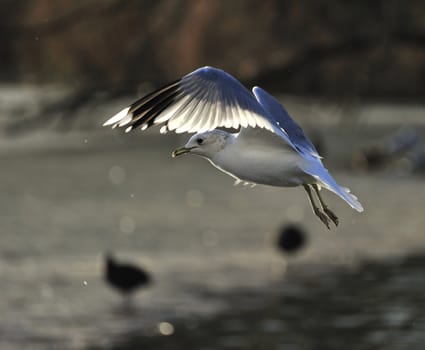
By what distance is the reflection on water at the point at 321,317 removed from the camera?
41.9 ft

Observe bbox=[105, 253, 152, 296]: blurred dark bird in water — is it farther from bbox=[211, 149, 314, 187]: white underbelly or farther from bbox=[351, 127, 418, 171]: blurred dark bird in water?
bbox=[351, 127, 418, 171]: blurred dark bird in water

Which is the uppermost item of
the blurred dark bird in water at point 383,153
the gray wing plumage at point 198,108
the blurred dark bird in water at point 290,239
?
the blurred dark bird in water at point 383,153

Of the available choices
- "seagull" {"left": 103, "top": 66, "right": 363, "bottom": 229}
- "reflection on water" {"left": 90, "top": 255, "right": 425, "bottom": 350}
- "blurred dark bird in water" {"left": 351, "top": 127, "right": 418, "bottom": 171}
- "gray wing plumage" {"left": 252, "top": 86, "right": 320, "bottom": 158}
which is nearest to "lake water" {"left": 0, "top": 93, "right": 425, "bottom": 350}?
"reflection on water" {"left": 90, "top": 255, "right": 425, "bottom": 350}

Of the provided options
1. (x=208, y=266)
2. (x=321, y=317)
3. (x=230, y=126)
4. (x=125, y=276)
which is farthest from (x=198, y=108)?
(x=208, y=266)

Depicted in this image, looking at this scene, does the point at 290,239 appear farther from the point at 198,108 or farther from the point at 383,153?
the point at 198,108

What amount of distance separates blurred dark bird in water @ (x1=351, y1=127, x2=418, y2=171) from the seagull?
19.6 metres

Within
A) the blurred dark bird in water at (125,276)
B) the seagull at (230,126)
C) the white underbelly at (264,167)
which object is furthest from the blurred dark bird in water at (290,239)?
the white underbelly at (264,167)

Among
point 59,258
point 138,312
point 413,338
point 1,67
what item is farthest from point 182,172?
point 413,338

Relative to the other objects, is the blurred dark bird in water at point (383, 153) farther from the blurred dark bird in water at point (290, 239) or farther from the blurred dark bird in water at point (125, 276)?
the blurred dark bird in water at point (125, 276)

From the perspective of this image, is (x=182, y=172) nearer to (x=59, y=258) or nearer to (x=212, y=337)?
(x=59, y=258)

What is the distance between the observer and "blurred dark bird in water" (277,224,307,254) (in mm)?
15879

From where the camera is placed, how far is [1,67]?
31.4 metres

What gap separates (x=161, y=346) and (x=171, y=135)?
2213 cm

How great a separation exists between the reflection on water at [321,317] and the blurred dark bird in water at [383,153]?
9136 millimetres
